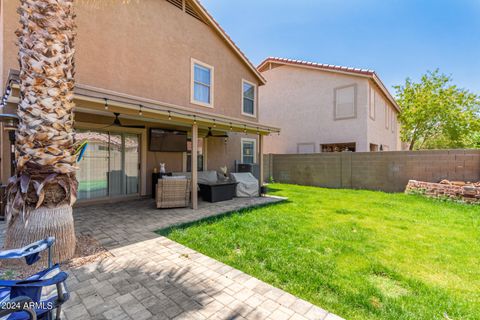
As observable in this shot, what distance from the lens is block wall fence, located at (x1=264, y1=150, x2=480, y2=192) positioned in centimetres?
868

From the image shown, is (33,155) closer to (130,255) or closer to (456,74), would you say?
(130,255)

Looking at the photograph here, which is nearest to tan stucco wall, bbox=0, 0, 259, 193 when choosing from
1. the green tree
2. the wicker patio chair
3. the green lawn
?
the wicker patio chair

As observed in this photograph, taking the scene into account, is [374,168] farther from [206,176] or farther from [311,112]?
[206,176]

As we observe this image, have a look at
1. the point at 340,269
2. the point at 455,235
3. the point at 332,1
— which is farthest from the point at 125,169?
the point at 332,1

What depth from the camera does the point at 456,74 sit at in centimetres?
1839

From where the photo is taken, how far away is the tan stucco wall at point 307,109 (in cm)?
1236

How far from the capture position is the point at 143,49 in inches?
298

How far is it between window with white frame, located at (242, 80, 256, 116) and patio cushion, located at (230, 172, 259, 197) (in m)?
3.83

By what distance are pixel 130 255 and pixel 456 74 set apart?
25.8m

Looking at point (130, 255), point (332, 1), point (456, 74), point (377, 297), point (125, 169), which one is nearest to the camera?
point (377, 297)

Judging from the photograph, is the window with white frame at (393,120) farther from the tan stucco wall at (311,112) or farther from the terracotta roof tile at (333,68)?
the terracotta roof tile at (333,68)

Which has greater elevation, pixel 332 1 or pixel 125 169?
pixel 332 1

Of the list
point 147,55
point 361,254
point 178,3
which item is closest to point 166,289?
point 361,254

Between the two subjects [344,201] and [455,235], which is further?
[344,201]
